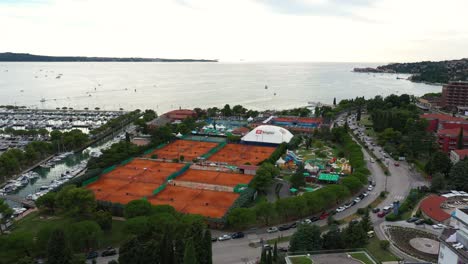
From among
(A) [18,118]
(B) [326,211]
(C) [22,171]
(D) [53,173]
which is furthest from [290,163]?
(A) [18,118]

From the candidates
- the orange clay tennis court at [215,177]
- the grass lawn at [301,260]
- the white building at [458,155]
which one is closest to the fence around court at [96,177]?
the orange clay tennis court at [215,177]

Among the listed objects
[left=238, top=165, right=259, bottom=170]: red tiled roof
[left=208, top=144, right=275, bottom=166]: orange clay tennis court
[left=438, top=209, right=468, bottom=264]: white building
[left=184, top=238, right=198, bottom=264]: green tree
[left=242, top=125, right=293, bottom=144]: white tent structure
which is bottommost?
[left=208, top=144, right=275, bottom=166]: orange clay tennis court

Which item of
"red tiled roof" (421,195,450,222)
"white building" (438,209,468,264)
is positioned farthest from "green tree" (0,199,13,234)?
"red tiled roof" (421,195,450,222)

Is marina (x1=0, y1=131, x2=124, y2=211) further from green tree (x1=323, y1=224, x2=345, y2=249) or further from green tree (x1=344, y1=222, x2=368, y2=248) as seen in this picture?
green tree (x1=344, y1=222, x2=368, y2=248)

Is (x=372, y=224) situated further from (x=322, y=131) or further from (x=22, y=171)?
(x=22, y=171)

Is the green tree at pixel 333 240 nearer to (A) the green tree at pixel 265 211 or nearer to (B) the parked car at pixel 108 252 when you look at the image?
(A) the green tree at pixel 265 211
